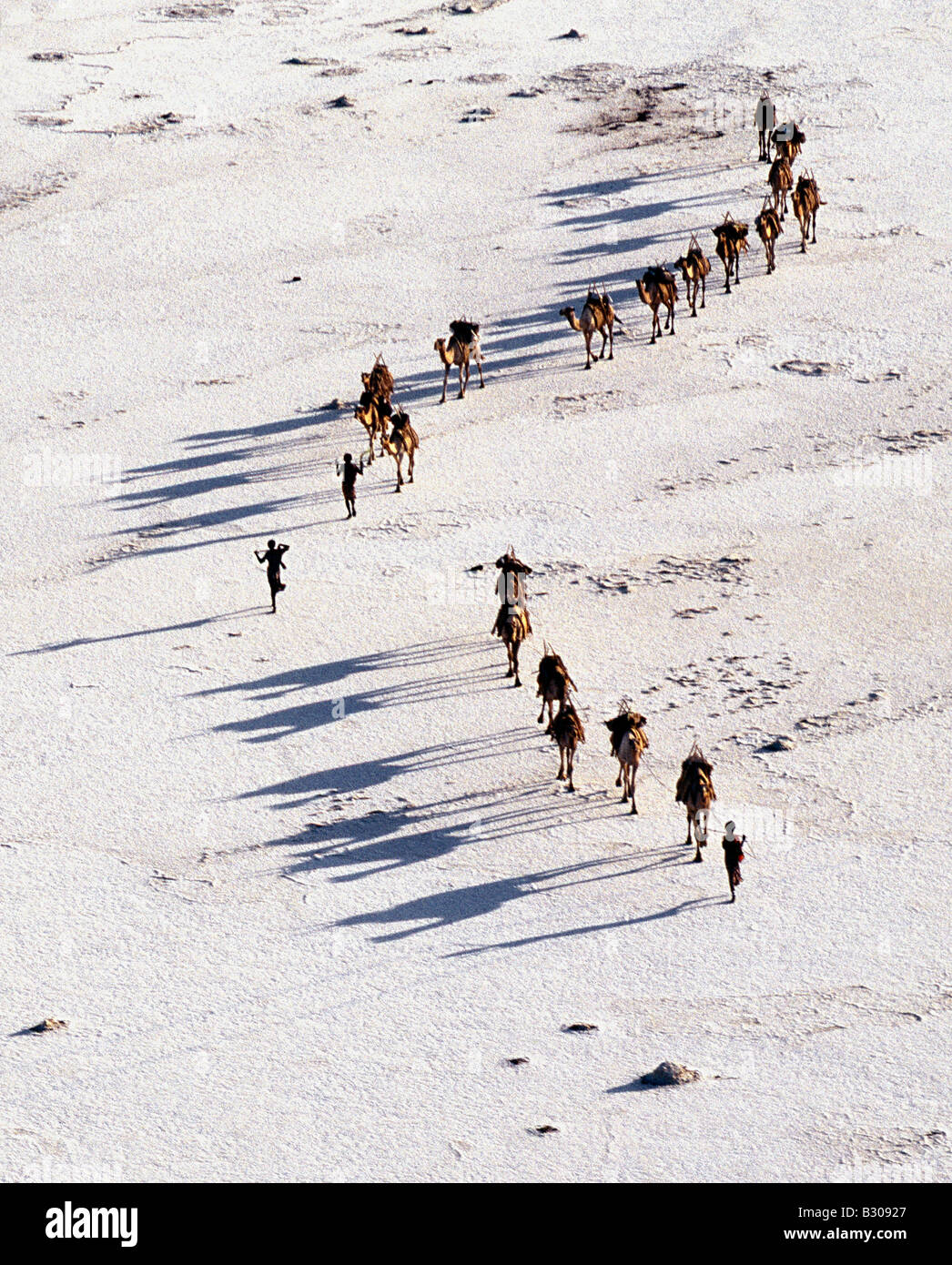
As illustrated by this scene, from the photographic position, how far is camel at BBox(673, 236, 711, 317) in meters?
32.1

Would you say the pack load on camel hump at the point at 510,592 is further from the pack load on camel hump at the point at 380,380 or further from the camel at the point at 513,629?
the pack load on camel hump at the point at 380,380

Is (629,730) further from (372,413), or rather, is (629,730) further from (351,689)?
(372,413)

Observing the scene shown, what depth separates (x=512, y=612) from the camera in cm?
2298

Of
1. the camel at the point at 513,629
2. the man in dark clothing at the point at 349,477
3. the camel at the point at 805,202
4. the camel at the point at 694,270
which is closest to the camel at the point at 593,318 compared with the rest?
the camel at the point at 694,270

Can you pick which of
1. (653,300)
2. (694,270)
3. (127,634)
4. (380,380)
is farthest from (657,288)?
(127,634)

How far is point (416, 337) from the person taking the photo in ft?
106

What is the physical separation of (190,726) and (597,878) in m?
5.19

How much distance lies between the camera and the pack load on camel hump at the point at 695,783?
773 inches

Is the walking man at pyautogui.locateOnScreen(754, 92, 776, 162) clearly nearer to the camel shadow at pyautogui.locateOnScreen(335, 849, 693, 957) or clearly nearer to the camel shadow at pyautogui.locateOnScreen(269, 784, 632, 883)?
the camel shadow at pyautogui.locateOnScreen(269, 784, 632, 883)

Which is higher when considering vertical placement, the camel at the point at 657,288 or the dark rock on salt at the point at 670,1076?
the camel at the point at 657,288

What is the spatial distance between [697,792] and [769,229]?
16.1 m

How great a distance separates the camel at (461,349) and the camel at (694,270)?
3876 millimetres

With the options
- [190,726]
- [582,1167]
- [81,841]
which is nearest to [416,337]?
[190,726]
